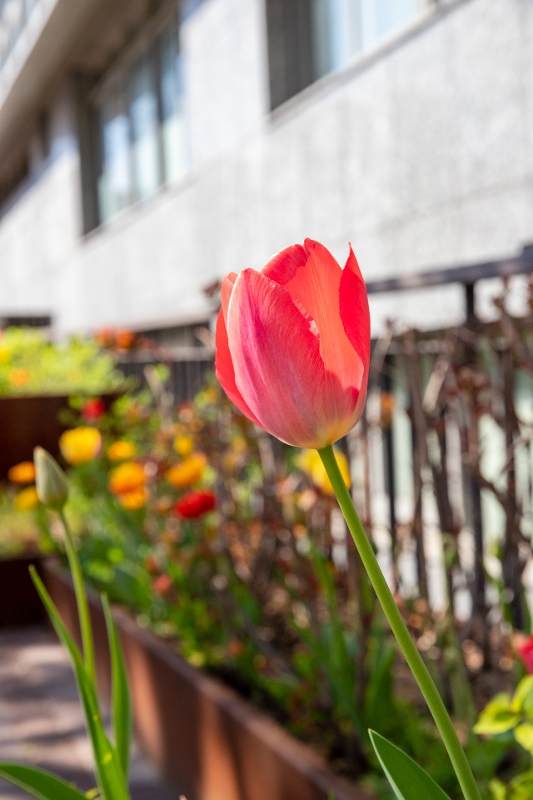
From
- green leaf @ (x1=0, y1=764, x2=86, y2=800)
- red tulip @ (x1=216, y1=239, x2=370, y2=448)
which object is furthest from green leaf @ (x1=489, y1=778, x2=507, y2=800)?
red tulip @ (x1=216, y1=239, x2=370, y2=448)

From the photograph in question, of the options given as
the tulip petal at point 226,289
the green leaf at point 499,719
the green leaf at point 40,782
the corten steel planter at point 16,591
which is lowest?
the corten steel planter at point 16,591

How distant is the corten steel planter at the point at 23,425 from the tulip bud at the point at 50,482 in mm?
3630

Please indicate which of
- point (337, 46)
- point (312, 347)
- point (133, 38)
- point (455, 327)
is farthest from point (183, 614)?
point (133, 38)

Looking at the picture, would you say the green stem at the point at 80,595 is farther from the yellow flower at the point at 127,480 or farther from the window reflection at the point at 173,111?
the window reflection at the point at 173,111

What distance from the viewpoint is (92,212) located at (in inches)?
484

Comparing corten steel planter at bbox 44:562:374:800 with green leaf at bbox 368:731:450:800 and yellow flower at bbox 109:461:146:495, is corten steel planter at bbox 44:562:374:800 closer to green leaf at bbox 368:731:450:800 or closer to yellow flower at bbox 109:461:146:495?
yellow flower at bbox 109:461:146:495

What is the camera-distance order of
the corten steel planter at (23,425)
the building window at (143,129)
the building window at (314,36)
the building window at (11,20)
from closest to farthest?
the corten steel planter at (23,425)
the building window at (314,36)
the building window at (143,129)
the building window at (11,20)

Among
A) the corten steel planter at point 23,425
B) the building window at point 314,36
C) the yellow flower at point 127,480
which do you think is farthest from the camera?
the building window at point 314,36

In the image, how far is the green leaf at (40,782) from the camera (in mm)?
781

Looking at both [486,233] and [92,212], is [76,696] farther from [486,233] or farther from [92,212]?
[92,212]

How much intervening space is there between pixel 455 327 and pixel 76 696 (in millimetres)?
2061

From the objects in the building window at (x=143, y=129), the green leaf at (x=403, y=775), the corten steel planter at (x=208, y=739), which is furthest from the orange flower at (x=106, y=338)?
the building window at (x=143, y=129)

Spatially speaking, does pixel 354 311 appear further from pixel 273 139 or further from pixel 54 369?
pixel 273 139

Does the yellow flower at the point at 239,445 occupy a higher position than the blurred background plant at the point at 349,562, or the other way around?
the yellow flower at the point at 239,445
